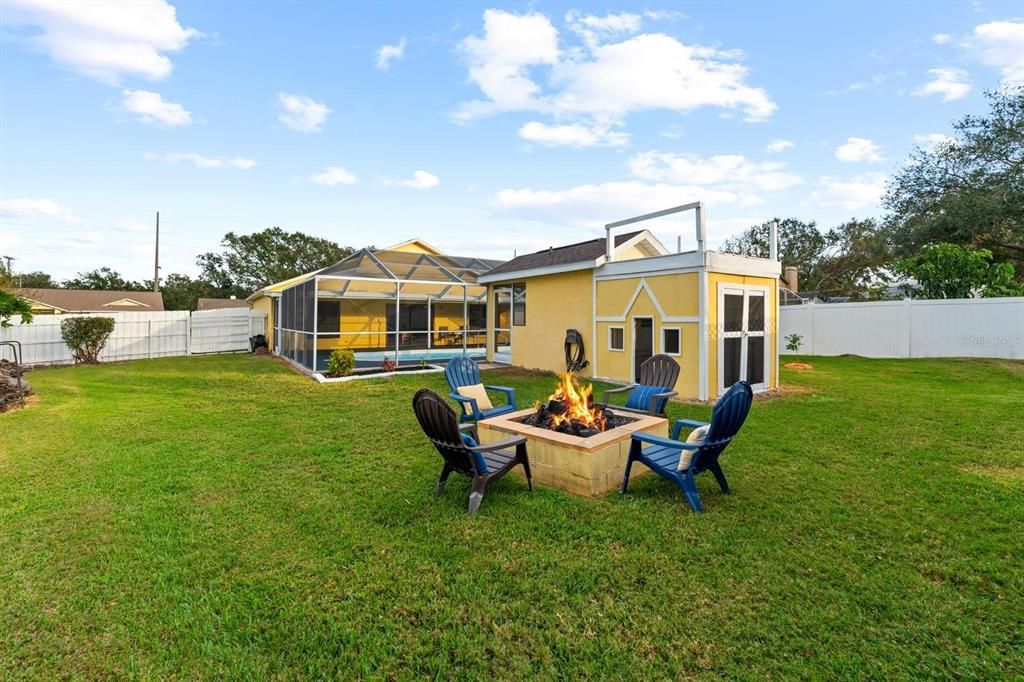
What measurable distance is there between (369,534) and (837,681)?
8.52 ft

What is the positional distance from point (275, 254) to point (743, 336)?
3859 cm

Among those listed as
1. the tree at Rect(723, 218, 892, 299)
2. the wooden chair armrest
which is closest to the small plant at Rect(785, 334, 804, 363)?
the wooden chair armrest

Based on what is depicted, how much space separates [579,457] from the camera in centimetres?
375

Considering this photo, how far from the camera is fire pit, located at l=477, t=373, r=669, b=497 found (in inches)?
148

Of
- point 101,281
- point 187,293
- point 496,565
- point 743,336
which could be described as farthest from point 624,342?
point 101,281

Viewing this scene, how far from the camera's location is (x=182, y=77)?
9664 mm

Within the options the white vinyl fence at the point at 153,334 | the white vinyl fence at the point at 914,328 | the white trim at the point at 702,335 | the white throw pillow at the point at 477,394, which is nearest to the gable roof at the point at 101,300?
the white vinyl fence at the point at 153,334

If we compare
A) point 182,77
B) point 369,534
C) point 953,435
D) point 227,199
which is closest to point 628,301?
point 953,435

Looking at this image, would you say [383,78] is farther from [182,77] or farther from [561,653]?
[561,653]

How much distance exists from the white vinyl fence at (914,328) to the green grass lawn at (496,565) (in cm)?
996

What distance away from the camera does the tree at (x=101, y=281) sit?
42.4 meters

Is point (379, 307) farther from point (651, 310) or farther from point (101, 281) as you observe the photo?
point (101, 281)

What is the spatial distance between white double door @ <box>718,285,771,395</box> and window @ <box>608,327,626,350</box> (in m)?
1.91

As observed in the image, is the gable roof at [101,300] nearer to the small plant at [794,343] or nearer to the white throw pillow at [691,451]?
the small plant at [794,343]
